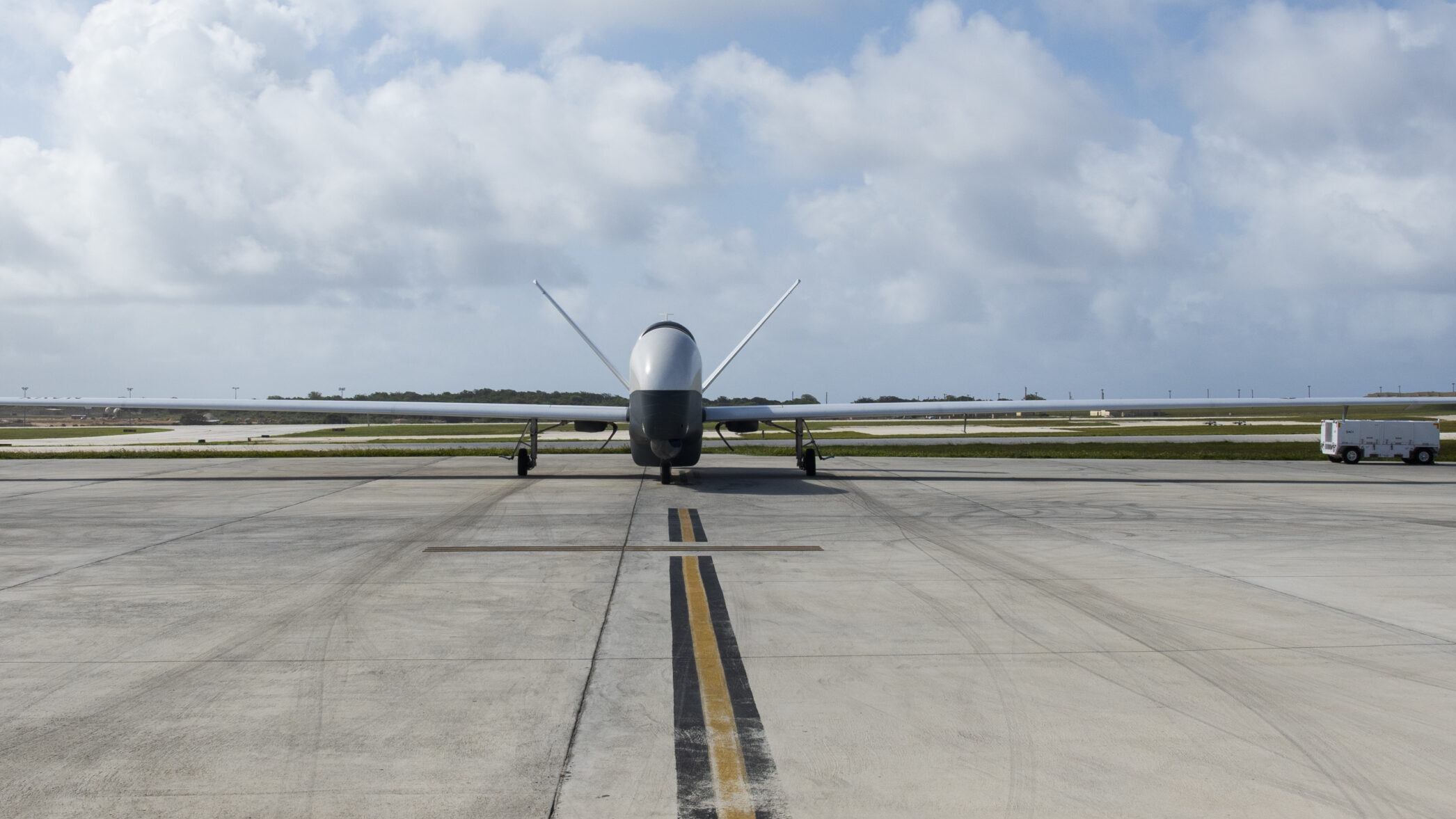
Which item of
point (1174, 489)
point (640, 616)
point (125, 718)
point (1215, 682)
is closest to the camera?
point (125, 718)

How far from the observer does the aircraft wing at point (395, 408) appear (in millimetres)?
19938

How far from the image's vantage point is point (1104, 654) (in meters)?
6.31

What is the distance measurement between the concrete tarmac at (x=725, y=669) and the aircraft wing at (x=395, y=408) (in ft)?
24.6

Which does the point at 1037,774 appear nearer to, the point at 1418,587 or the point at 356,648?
the point at 356,648

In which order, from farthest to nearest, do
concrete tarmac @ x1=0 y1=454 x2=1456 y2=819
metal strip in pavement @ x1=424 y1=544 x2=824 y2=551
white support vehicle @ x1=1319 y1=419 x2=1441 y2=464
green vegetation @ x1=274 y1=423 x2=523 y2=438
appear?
green vegetation @ x1=274 y1=423 x2=523 y2=438 → white support vehicle @ x1=1319 y1=419 x2=1441 y2=464 → metal strip in pavement @ x1=424 y1=544 x2=824 y2=551 → concrete tarmac @ x1=0 y1=454 x2=1456 y2=819

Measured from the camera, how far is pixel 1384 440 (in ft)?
96.5

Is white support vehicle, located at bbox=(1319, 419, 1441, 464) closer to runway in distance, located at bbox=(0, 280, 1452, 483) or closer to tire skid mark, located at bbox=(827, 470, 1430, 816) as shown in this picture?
runway in distance, located at bbox=(0, 280, 1452, 483)

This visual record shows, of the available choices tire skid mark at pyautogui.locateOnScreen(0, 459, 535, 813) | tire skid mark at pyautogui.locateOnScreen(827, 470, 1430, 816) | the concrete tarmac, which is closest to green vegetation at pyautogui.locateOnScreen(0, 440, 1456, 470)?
the concrete tarmac

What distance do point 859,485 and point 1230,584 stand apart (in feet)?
37.9

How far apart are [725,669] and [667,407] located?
1197 centimetres

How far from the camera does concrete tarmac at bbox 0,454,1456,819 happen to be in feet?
13.3

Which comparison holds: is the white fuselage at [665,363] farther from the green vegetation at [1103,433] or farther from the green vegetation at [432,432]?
the green vegetation at [432,432]

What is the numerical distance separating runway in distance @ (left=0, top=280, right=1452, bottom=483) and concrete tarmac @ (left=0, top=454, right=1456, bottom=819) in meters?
4.95

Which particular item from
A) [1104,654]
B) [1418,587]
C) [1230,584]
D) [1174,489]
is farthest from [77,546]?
[1174,489]
